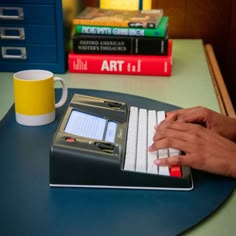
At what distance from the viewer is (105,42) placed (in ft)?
4.58

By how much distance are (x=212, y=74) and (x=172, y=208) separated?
80 cm

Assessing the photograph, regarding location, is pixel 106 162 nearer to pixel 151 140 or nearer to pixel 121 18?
pixel 151 140

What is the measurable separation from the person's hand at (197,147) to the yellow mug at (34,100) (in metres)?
0.25

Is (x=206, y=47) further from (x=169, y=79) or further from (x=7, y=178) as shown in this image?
(x=7, y=178)

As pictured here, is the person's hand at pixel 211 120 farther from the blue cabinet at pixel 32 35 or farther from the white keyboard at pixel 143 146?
the blue cabinet at pixel 32 35

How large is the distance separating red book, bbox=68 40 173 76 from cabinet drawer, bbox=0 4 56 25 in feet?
0.40

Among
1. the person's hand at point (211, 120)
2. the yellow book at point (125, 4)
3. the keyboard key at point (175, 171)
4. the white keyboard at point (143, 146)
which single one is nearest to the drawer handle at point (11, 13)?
the yellow book at point (125, 4)

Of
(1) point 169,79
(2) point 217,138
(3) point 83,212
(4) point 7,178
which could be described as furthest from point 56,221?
(1) point 169,79

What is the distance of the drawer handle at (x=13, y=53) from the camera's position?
1.42m

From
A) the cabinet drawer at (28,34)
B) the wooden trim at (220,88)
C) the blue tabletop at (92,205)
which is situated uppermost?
the cabinet drawer at (28,34)

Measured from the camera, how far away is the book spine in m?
1.39

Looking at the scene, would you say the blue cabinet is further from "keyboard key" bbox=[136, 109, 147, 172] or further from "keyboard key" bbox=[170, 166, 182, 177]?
"keyboard key" bbox=[170, 166, 182, 177]

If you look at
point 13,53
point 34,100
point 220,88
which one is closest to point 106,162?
point 34,100

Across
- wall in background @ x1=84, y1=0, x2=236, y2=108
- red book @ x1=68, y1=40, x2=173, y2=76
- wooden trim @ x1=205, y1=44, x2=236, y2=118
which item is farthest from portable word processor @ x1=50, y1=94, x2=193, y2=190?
wall in background @ x1=84, y1=0, x2=236, y2=108
